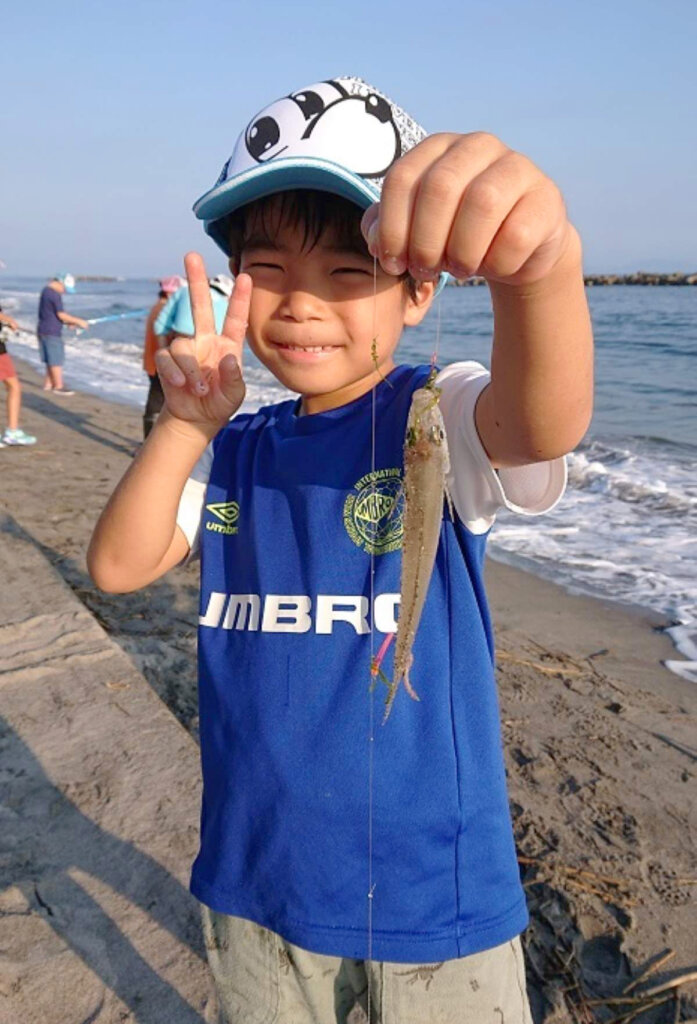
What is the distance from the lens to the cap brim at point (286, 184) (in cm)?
177

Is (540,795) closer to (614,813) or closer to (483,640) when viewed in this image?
(614,813)

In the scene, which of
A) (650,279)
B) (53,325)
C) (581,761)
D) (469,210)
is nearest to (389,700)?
(469,210)

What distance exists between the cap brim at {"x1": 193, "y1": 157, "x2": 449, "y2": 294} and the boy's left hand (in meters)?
0.54

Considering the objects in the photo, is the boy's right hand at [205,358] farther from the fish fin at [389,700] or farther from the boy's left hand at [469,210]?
the fish fin at [389,700]

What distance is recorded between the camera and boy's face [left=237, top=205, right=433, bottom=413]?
185cm

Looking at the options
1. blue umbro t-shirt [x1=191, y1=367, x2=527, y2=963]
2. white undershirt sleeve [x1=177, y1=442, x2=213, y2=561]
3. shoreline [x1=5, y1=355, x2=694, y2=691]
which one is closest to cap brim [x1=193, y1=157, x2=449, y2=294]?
blue umbro t-shirt [x1=191, y1=367, x2=527, y2=963]

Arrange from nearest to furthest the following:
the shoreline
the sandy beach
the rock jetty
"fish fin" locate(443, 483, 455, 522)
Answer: "fish fin" locate(443, 483, 455, 522), the sandy beach, the shoreline, the rock jetty

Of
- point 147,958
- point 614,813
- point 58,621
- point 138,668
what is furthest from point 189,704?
point 614,813

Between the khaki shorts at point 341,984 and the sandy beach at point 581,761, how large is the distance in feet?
3.88

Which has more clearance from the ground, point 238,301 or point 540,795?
point 238,301

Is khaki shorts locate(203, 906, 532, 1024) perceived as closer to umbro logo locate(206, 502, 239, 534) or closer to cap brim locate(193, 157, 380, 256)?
umbro logo locate(206, 502, 239, 534)

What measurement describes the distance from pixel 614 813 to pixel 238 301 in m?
3.32

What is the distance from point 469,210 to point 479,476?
2.30 ft

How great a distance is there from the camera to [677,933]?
3150 millimetres
